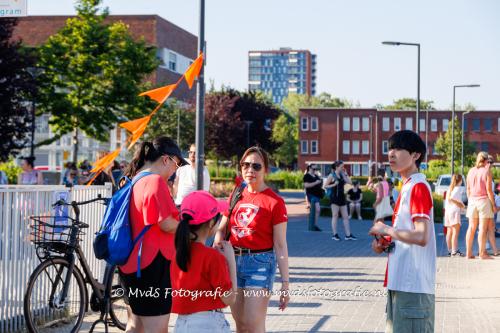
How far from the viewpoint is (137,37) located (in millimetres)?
65688

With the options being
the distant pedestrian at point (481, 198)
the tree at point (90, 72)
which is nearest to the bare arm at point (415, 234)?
the distant pedestrian at point (481, 198)

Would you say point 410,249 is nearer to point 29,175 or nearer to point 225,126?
point 29,175

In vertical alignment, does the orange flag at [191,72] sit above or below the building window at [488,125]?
below

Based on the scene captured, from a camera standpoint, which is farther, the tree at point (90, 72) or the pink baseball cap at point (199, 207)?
the tree at point (90, 72)

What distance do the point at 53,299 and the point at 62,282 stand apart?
0.55 feet

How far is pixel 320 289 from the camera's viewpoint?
11.7 meters

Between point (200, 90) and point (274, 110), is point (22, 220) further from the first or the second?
point (274, 110)

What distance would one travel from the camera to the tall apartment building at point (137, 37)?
66.5m

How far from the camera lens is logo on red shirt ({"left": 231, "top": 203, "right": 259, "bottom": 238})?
6121 mm

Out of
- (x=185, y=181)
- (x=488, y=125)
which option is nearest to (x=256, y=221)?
(x=185, y=181)

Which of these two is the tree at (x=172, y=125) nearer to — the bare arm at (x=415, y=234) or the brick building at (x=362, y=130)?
the bare arm at (x=415, y=234)

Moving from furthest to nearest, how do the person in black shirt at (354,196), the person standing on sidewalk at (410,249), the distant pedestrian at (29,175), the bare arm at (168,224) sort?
1. the person in black shirt at (354,196)
2. the distant pedestrian at (29,175)
3. the bare arm at (168,224)
4. the person standing on sidewalk at (410,249)

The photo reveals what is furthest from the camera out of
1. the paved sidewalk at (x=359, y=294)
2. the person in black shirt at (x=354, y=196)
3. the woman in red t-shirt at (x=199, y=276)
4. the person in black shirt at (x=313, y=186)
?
the person in black shirt at (x=354, y=196)

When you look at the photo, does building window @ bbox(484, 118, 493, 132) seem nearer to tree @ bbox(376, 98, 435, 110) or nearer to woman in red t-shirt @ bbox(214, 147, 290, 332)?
tree @ bbox(376, 98, 435, 110)
